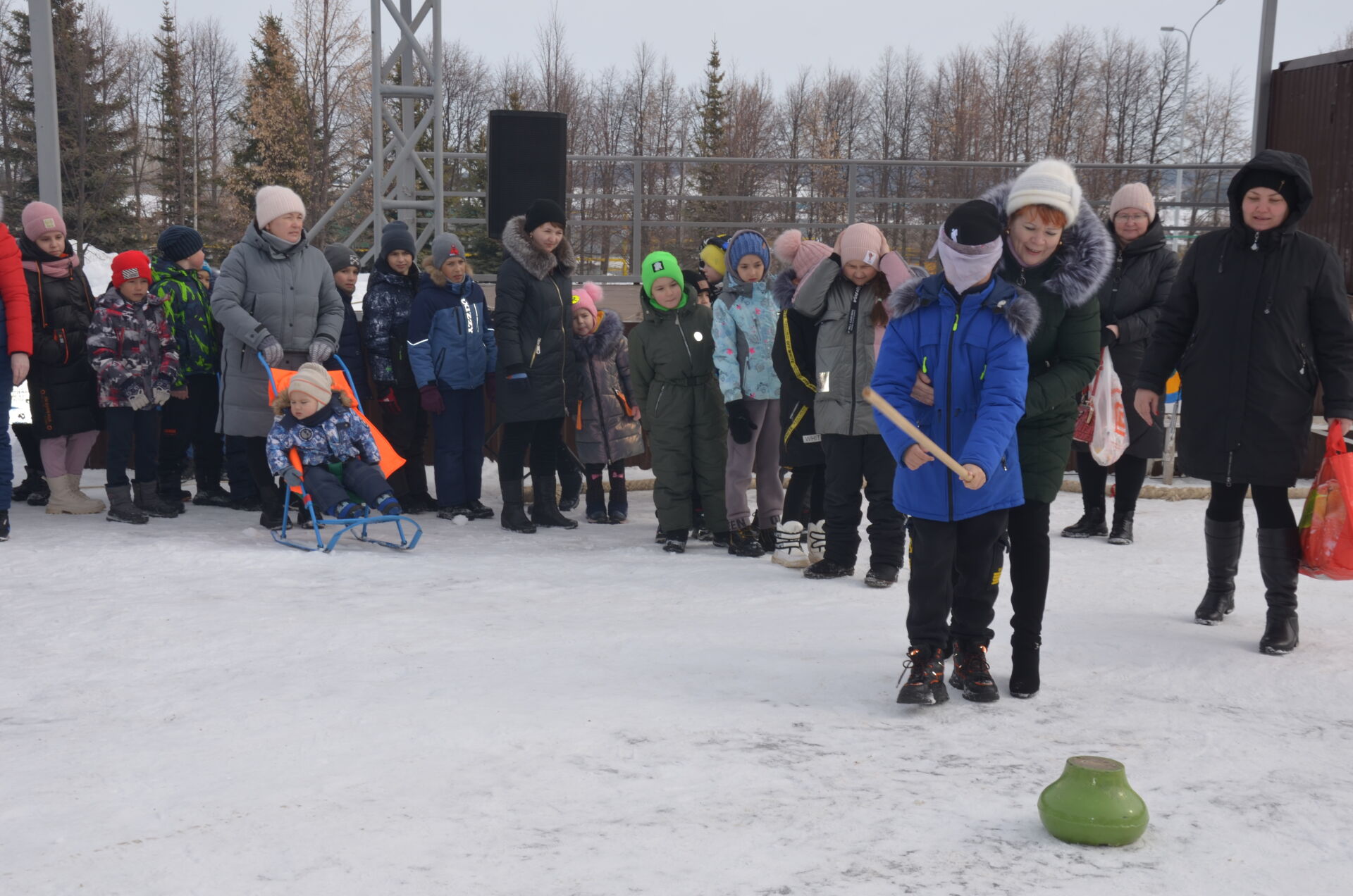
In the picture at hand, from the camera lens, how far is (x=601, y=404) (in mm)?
7148

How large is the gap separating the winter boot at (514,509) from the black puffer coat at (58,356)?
231 centimetres

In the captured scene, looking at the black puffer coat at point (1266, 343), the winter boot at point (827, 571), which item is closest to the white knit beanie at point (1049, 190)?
the black puffer coat at point (1266, 343)

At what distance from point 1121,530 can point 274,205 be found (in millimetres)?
4864

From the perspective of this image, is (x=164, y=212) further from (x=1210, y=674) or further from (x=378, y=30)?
(x=1210, y=674)

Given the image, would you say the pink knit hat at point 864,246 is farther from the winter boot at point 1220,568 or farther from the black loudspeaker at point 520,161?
the black loudspeaker at point 520,161

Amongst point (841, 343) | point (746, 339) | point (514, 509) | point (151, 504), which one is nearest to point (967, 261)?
point (841, 343)

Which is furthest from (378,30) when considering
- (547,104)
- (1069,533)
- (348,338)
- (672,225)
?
(547,104)

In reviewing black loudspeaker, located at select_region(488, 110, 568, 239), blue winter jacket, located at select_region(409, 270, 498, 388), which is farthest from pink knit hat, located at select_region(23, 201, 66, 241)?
black loudspeaker, located at select_region(488, 110, 568, 239)

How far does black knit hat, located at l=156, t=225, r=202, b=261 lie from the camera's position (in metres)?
7.10

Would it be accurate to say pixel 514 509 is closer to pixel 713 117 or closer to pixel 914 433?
pixel 914 433

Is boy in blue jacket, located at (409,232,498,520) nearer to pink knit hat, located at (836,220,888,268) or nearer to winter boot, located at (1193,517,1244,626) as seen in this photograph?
pink knit hat, located at (836,220,888,268)

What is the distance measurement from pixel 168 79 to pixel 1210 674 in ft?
161

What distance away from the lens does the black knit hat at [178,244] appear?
23.3 ft

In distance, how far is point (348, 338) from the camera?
736 centimetres
